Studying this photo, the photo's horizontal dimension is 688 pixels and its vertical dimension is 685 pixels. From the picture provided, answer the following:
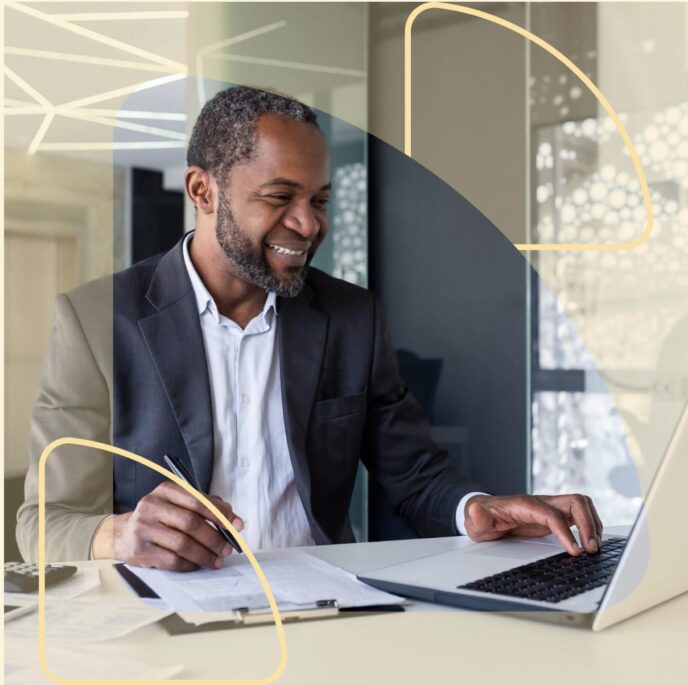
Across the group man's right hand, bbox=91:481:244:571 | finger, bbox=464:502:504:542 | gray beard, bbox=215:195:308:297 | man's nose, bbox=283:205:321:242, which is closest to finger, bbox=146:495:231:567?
man's right hand, bbox=91:481:244:571

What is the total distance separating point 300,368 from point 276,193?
0.28 m

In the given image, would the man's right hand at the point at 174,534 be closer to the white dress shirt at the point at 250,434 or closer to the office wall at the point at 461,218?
the white dress shirt at the point at 250,434

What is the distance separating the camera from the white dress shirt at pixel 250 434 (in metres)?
1.00

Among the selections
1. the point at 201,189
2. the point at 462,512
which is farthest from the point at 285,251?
the point at 462,512

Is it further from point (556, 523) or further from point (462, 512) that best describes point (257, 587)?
point (462, 512)

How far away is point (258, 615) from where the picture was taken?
0.50 metres

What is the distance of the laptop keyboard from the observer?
526mm

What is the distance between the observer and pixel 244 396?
41.0 inches

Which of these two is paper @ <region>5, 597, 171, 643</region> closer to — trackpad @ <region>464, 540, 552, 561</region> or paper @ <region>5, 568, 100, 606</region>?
paper @ <region>5, 568, 100, 606</region>

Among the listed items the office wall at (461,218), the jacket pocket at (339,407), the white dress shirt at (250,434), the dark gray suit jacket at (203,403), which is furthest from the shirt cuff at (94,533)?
the office wall at (461,218)

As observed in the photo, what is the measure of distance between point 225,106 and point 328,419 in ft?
2.04

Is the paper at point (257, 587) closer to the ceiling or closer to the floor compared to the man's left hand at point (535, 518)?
closer to the floor

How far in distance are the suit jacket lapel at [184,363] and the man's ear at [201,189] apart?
10.4 inches

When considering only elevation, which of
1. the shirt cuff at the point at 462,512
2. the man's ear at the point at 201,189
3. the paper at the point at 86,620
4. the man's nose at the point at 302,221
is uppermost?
the man's ear at the point at 201,189
